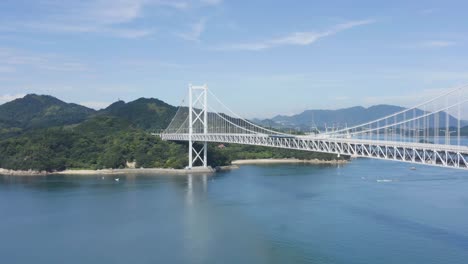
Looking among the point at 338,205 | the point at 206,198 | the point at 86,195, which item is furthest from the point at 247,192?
the point at 86,195

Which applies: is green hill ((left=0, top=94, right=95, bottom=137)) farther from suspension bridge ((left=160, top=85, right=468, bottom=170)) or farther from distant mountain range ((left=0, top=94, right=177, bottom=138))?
suspension bridge ((left=160, top=85, right=468, bottom=170))

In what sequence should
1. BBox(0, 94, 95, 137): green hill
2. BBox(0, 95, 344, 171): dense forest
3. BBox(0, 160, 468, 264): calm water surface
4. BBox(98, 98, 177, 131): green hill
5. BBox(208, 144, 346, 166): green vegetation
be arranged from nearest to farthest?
BBox(0, 160, 468, 264): calm water surface → BBox(0, 95, 344, 171): dense forest → BBox(208, 144, 346, 166): green vegetation → BBox(98, 98, 177, 131): green hill → BBox(0, 94, 95, 137): green hill

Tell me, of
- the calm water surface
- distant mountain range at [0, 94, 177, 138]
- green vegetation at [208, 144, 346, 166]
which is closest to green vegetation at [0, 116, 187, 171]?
the calm water surface

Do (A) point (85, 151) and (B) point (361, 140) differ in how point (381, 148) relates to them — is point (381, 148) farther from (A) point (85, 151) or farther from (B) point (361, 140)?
(A) point (85, 151)

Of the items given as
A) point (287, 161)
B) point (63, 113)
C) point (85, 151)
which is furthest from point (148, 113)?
point (85, 151)

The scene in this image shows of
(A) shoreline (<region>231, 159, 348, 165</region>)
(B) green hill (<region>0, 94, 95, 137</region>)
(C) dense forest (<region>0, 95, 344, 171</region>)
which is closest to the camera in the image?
(C) dense forest (<region>0, 95, 344, 171</region>)

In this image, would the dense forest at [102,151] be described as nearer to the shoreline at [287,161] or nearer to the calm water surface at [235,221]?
the shoreline at [287,161]

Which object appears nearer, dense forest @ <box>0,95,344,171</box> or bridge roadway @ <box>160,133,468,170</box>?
bridge roadway @ <box>160,133,468,170</box>
